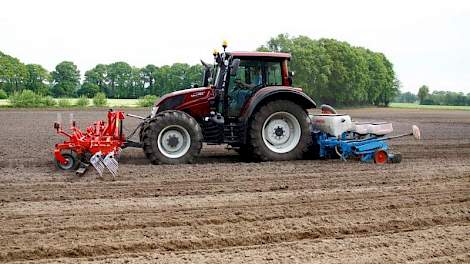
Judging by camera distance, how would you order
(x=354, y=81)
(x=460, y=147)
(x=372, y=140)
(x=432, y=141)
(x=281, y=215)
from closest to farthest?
(x=281, y=215), (x=372, y=140), (x=460, y=147), (x=432, y=141), (x=354, y=81)

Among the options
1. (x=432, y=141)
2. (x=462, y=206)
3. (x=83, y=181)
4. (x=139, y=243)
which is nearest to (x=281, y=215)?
(x=139, y=243)

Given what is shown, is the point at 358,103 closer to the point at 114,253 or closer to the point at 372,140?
the point at 372,140

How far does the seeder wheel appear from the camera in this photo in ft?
34.8

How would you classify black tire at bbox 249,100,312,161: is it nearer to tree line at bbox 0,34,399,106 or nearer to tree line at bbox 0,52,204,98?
tree line at bbox 0,34,399,106

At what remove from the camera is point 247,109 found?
34.1ft

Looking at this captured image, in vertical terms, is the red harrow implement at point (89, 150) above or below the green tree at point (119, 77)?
below

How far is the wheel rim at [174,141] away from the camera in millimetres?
9992

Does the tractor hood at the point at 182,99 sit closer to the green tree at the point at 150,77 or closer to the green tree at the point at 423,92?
the green tree at the point at 150,77

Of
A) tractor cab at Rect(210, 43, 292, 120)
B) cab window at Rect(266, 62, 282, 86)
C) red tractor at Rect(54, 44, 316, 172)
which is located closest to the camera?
red tractor at Rect(54, 44, 316, 172)

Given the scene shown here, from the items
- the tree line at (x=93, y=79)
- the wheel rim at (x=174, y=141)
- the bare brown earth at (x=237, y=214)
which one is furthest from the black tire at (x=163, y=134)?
the tree line at (x=93, y=79)

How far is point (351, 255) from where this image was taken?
4914 mm

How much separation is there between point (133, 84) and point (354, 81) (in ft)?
89.3

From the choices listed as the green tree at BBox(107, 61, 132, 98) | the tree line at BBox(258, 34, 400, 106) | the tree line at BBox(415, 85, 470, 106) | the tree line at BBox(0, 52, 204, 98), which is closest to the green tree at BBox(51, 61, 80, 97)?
the tree line at BBox(0, 52, 204, 98)

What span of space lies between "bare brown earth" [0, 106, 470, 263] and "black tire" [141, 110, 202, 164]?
33cm
